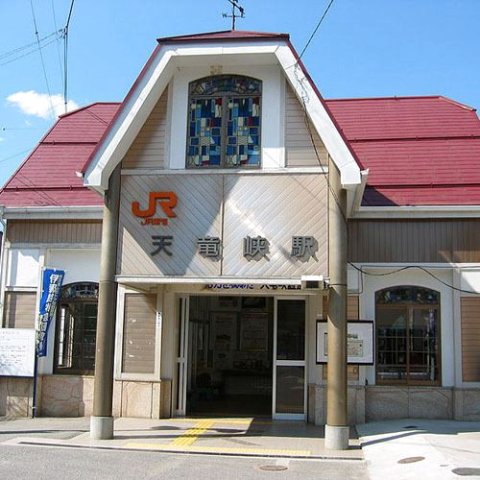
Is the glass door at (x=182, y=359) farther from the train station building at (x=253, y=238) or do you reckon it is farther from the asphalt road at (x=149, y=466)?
the asphalt road at (x=149, y=466)

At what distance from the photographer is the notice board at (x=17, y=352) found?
14141 millimetres

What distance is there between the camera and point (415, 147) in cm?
1551

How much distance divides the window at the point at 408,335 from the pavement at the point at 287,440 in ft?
3.44

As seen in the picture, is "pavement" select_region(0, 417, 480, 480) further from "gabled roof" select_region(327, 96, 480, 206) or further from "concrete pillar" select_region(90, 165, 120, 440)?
"gabled roof" select_region(327, 96, 480, 206)

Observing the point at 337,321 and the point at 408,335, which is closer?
the point at 337,321

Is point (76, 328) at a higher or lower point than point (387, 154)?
lower

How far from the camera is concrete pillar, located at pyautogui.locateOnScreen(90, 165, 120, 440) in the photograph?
38.0 feet

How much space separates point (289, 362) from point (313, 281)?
3681 millimetres

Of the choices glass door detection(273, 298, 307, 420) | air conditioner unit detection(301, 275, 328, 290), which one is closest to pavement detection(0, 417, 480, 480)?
glass door detection(273, 298, 307, 420)

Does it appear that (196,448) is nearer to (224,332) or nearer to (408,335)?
(408,335)

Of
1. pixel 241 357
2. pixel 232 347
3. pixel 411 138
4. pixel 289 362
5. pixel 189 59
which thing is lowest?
pixel 241 357

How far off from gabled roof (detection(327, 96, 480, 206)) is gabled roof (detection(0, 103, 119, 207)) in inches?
256

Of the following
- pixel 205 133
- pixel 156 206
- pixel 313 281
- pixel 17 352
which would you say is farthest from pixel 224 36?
pixel 17 352

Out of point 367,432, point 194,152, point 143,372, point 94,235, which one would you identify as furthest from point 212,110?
point 367,432
